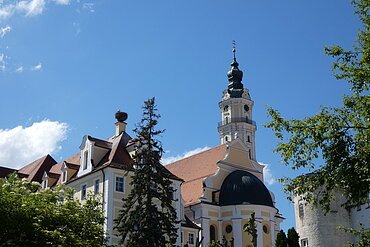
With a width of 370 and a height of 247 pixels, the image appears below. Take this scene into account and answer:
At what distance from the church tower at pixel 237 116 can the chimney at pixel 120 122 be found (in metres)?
39.9

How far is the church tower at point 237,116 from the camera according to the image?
274 feet

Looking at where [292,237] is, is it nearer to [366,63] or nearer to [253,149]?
[366,63]

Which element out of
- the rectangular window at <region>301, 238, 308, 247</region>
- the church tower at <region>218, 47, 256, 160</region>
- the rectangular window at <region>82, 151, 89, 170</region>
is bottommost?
the rectangular window at <region>301, 238, 308, 247</region>

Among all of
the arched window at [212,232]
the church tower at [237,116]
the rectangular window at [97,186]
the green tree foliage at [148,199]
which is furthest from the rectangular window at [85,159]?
the church tower at [237,116]

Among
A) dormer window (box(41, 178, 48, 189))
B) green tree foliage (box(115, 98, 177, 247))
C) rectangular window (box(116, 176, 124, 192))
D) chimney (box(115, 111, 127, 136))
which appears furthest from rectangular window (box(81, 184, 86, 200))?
green tree foliage (box(115, 98, 177, 247))

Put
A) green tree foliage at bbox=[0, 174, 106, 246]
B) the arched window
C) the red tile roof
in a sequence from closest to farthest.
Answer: green tree foliage at bbox=[0, 174, 106, 246] → the arched window → the red tile roof

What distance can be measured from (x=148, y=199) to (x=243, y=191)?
24.7 metres

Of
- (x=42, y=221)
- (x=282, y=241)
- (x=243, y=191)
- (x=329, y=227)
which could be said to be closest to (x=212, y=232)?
(x=243, y=191)

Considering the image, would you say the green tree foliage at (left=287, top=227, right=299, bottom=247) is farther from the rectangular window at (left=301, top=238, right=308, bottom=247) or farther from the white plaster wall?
the rectangular window at (left=301, top=238, right=308, bottom=247)

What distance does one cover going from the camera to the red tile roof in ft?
177

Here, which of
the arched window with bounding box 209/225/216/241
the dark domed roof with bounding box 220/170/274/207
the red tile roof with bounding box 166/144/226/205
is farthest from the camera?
the red tile roof with bounding box 166/144/226/205

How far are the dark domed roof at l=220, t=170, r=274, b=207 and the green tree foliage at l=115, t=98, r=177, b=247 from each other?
22.6 m

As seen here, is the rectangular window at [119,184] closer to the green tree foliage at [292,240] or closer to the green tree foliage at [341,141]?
the green tree foliage at [292,240]

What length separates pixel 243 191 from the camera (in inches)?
2026
